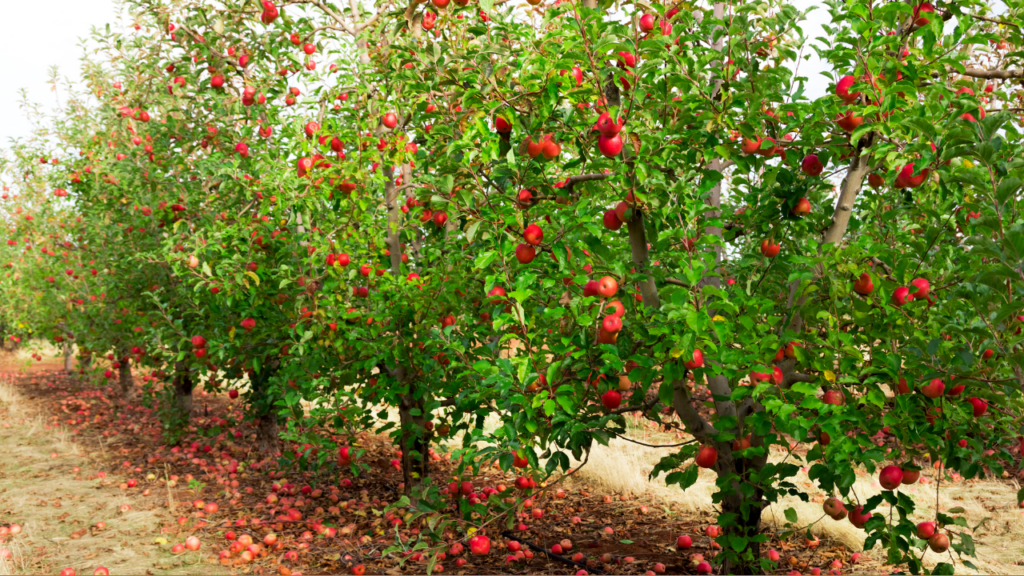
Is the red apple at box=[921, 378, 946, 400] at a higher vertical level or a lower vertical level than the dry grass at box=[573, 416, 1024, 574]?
higher

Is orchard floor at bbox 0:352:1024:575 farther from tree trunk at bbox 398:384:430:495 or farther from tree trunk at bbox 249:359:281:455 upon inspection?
tree trunk at bbox 398:384:430:495

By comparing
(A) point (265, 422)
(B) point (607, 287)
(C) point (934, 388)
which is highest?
(B) point (607, 287)

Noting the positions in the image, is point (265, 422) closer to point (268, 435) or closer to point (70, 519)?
point (268, 435)

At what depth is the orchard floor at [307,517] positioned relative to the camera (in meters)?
4.58

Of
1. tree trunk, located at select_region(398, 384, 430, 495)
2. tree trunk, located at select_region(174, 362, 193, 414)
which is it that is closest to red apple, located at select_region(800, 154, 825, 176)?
tree trunk, located at select_region(398, 384, 430, 495)

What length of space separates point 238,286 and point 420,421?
6.44 feet

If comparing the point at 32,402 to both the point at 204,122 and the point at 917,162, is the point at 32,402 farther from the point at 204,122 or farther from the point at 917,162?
the point at 917,162

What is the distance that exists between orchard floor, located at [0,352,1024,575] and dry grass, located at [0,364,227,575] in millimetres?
15

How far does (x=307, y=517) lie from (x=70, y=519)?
1897 mm

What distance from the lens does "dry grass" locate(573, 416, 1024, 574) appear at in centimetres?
509

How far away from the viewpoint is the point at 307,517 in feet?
18.7

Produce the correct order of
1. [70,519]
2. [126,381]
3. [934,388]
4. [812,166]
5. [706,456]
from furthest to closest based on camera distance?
[126,381]
[70,519]
[706,456]
[812,166]
[934,388]

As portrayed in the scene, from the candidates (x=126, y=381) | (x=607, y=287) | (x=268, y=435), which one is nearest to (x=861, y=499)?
(x=607, y=287)

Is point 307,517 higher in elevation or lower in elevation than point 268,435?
lower
